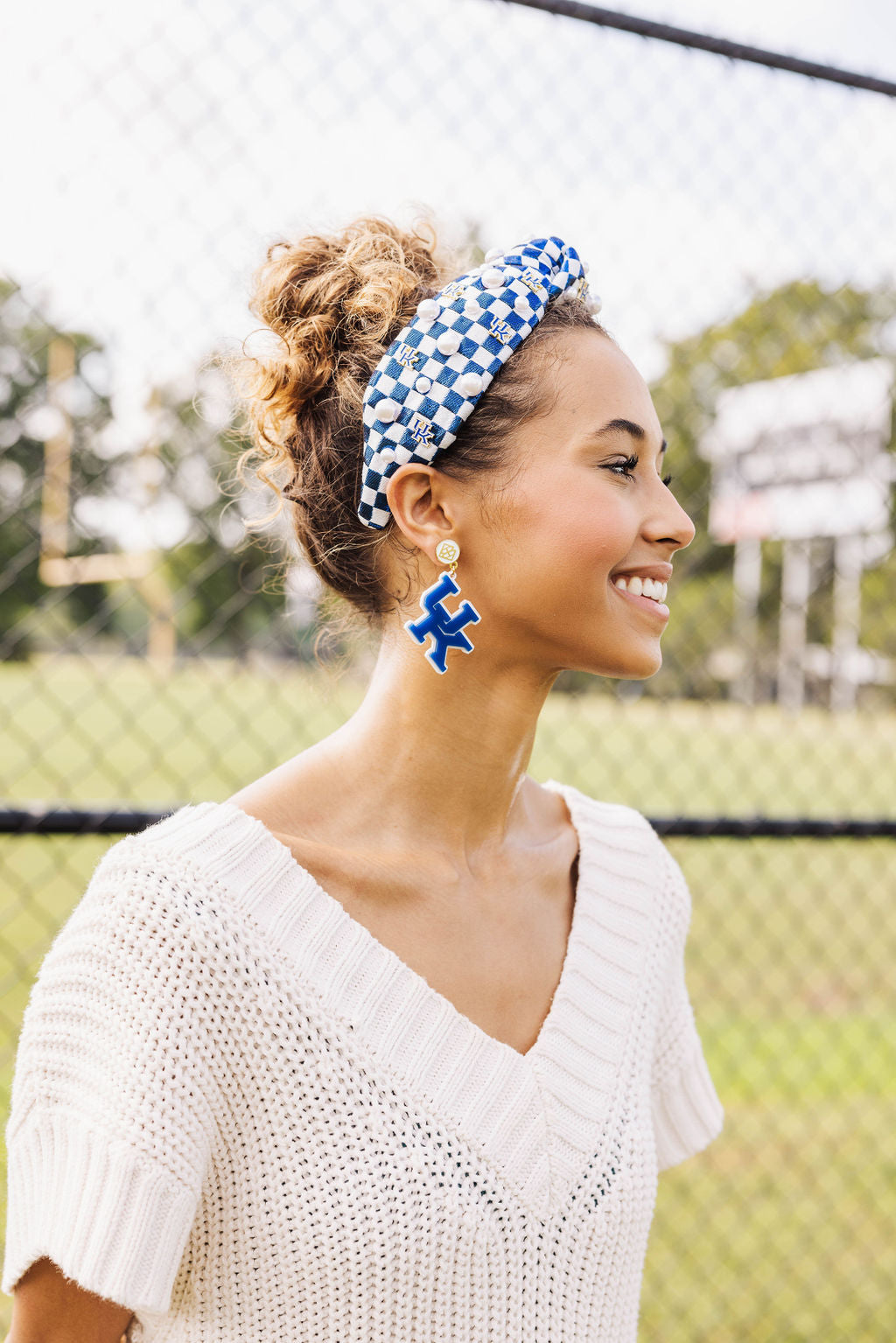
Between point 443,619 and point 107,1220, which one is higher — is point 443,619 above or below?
above

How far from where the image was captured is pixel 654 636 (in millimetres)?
1256

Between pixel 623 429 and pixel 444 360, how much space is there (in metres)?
0.21

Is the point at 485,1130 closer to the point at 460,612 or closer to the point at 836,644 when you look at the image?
the point at 460,612

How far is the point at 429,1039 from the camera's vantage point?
3.88ft

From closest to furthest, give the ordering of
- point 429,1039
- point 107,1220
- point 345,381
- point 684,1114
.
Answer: point 107,1220 → point 429,1039 → point 345,381 → point 684,1114

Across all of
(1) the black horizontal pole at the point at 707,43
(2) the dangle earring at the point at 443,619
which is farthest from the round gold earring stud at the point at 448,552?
(1) the black horizontal pole at the point at 707,43

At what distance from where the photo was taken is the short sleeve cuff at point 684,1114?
1.51m

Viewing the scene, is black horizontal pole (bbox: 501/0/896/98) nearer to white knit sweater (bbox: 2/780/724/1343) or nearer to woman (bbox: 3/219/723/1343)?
woman (bbox: 3/219/723/1343)

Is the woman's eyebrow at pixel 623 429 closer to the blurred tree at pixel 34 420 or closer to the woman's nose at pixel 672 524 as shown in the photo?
the woman's nose at pixel 672 524

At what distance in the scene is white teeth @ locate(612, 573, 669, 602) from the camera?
1.24 m

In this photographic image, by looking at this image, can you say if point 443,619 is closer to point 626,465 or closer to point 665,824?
point 626,465

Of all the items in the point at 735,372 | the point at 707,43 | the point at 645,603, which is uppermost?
the point at 707,43

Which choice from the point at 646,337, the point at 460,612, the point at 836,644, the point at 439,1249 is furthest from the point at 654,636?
the point at 836,644

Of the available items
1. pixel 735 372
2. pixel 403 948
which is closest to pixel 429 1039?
pixel 403 948
